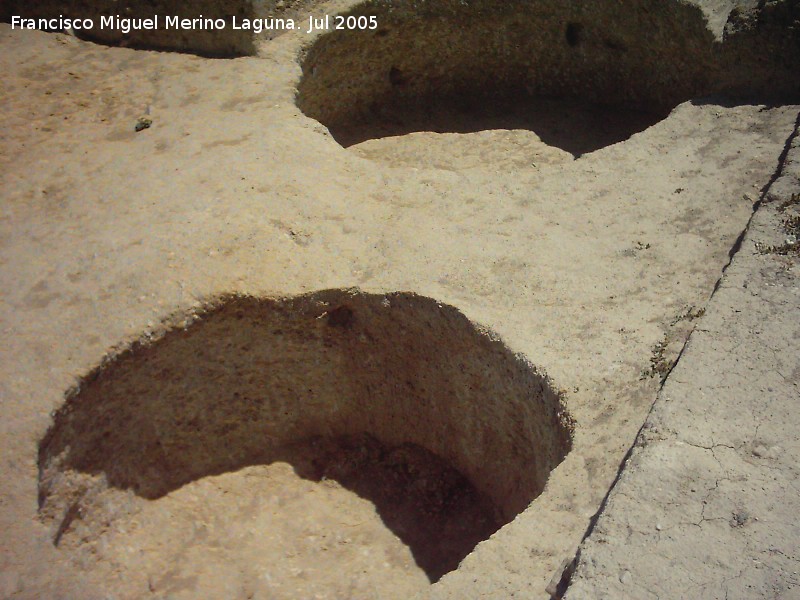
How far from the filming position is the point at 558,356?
3859 mm

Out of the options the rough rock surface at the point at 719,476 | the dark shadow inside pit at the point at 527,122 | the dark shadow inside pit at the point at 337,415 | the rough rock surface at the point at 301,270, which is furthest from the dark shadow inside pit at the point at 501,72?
the rough rock surface at the point at 719,476

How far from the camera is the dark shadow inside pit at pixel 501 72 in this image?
6301 millimetres

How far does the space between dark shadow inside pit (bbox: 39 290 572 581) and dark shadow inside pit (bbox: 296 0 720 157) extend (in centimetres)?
237

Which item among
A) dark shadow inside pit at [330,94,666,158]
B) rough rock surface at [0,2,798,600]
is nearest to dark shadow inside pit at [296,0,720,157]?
dark shadow inside pit at [330,94,666,158]

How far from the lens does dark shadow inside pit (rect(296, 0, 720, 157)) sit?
6.30 meters

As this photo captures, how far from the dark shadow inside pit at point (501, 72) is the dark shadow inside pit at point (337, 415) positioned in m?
2.37

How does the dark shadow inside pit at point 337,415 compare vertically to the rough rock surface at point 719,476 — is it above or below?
below

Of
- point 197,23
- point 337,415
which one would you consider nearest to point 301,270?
point 337,415

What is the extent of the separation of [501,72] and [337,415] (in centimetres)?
355

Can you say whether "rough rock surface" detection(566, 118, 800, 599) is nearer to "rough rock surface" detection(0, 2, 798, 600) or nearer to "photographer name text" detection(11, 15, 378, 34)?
"rough rock surface" detection(0, 2, 798, 600)

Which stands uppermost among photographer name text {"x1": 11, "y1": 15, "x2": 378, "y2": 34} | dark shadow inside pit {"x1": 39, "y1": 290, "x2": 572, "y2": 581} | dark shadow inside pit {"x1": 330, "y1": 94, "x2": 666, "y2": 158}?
photographer name text {"x1": 11, "y1": 15, "x2": 378, "y2": 34}

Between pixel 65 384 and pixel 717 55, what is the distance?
15.2ft

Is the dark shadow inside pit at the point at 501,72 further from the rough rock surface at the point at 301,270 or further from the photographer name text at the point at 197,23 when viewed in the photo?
the rough rock surface at the point at 301,270

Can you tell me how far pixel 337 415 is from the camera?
5.10 metres
